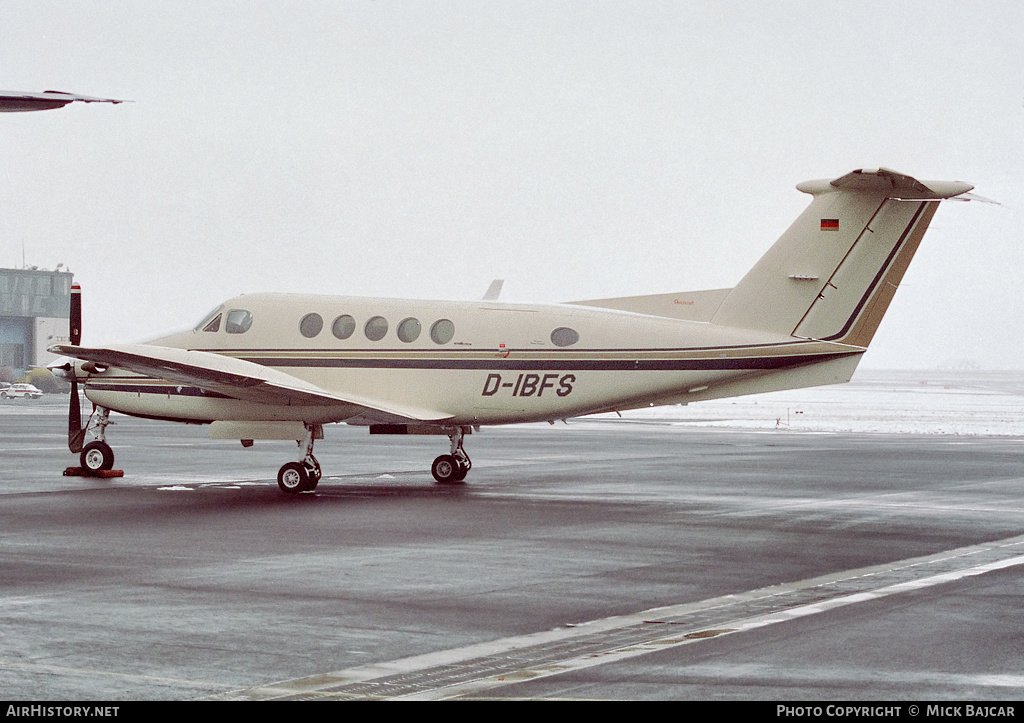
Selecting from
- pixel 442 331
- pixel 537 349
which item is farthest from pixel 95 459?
pixel 537 349

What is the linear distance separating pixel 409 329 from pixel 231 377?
3.58m

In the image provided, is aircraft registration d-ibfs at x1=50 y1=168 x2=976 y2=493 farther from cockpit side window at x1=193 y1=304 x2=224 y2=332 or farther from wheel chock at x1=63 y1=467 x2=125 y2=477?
wheel chock at x1=63 y1=467 x2=125 y2=477

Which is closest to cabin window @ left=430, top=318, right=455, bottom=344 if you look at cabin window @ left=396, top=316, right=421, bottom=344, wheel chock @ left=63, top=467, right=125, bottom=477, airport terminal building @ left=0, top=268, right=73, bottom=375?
cabin window @ left=396, top=316, right=421, bottom=344

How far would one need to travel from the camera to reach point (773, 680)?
8.18 metres

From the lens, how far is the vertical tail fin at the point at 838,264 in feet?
72.0

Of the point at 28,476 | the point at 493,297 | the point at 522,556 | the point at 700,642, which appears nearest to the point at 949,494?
the point at 493,297

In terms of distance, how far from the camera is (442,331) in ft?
76.7

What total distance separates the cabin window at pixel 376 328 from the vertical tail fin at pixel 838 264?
6.19 meters

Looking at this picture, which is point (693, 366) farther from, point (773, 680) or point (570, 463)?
point (773, 680)

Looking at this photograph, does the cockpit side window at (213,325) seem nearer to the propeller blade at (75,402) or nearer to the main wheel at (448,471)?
the propeller blade at (75,402)

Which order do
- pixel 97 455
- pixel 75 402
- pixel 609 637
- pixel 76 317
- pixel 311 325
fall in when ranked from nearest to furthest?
1. pixel 609 637
2. pixel 311 325
3. pixel 97 455
4. pixel 75 402
5. pixel 76 317

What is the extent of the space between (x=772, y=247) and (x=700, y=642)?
46.3 feet

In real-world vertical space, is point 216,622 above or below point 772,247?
below

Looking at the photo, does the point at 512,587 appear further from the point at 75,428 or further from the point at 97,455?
the point at 75,428
